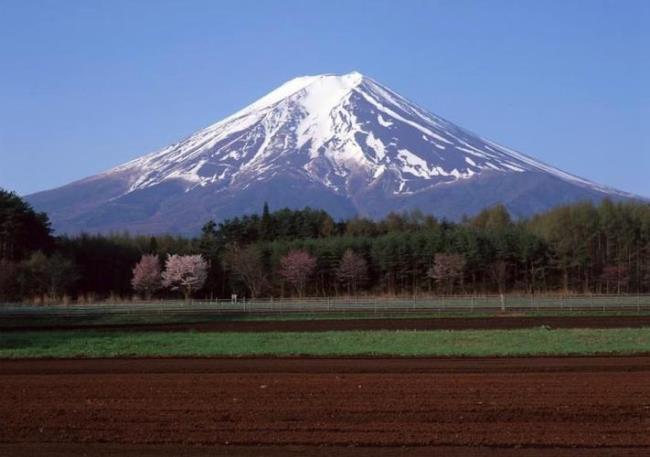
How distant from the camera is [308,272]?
268 feet

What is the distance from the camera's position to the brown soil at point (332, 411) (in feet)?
40.0

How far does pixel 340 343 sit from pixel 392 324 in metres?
11.9

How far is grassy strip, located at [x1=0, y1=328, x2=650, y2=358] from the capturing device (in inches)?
1037

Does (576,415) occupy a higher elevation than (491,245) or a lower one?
lower

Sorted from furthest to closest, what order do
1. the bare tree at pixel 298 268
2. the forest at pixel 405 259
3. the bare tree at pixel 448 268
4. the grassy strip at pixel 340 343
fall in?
the bare tree at pixel 298 268 → the forest at pixel 405 259 → the bare tree at pixel 448 268 → the grassy strip at pixel 340 343

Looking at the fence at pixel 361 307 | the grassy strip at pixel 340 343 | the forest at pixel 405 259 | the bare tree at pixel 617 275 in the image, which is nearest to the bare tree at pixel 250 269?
the forest at pixel 405 259

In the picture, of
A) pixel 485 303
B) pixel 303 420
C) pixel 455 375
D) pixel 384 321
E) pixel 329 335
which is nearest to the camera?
pixel 303 420

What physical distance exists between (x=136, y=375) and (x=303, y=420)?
770 centimetres

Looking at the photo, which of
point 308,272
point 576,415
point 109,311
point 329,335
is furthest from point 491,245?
point 576,415

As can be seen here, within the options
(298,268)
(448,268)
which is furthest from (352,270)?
(448,268)

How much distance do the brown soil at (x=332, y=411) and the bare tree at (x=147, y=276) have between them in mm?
58011

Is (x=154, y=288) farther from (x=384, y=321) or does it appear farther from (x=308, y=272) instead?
(x=384, y=321)

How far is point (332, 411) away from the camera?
14.6 m

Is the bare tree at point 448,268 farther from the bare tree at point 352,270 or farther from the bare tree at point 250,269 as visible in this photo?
the bare tree at point 250,269
